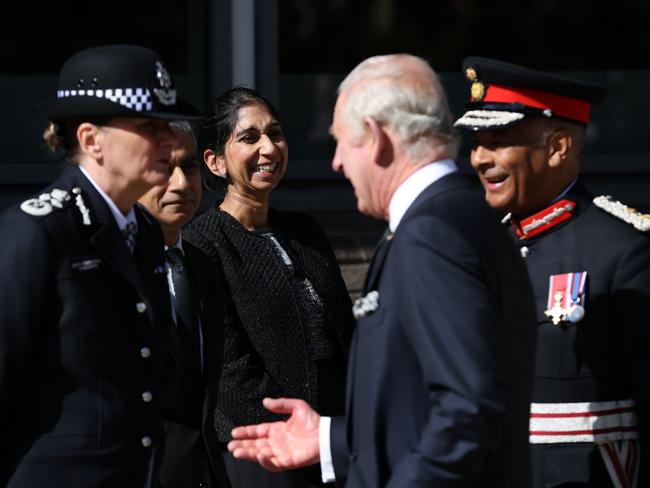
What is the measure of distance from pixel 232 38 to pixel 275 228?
5.24ft

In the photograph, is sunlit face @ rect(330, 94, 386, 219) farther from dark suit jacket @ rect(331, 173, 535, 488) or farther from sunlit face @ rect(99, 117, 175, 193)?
sunlit face @ rect(99, 117, 175, 193)

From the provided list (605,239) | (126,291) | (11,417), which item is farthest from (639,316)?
(11,417)

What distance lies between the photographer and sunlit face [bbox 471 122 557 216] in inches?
147

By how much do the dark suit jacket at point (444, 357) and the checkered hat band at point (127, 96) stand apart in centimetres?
68

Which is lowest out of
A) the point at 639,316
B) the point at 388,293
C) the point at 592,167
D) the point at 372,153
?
the point at 592,167

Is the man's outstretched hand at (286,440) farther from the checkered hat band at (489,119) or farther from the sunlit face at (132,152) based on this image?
the checkered hat band at (489,119)

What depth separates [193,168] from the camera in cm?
442

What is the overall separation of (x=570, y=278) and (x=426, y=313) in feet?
3.34

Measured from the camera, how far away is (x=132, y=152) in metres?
3.22

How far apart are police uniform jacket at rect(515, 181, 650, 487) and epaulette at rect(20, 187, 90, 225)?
45.7 inches

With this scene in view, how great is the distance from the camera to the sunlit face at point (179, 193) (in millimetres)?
4211

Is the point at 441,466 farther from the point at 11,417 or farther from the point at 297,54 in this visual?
the point at 297,54

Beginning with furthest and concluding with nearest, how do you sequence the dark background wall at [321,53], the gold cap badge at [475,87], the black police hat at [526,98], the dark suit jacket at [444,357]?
the dark background wall at [321,53] < the gold cap badge at [475,87] < the black police hat at [526,98] < the dark suit jacket at [444,357]

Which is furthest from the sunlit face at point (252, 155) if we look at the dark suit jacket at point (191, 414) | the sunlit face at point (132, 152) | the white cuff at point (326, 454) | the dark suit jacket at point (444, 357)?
the dark suit jacket at point (444, 357)
